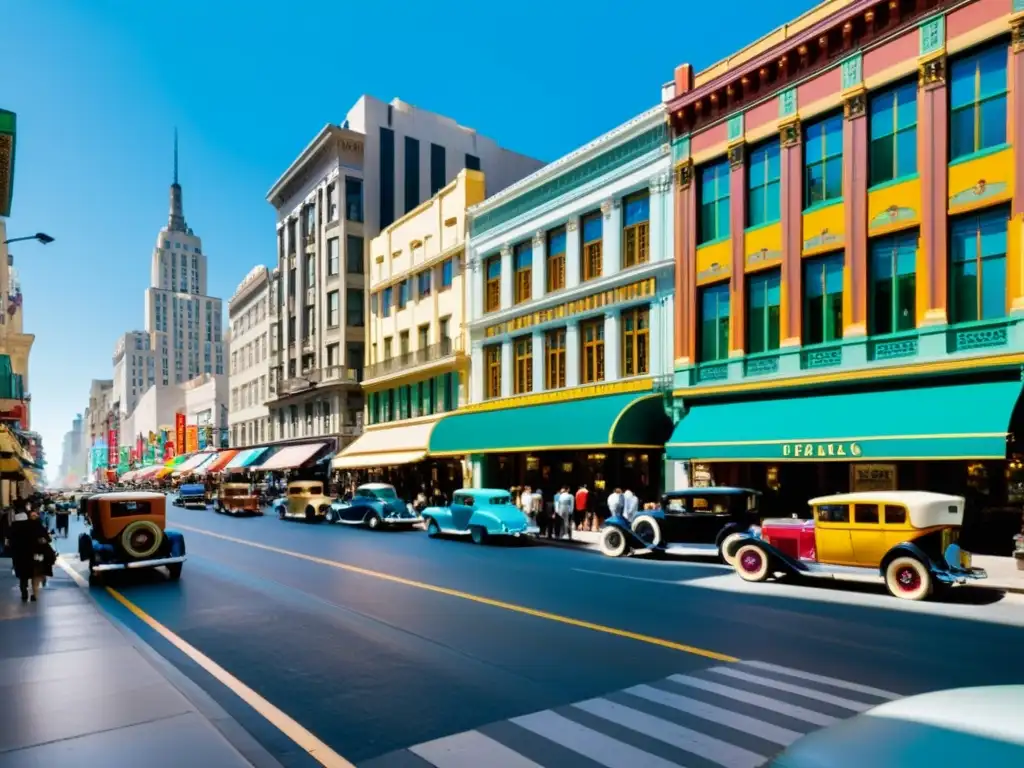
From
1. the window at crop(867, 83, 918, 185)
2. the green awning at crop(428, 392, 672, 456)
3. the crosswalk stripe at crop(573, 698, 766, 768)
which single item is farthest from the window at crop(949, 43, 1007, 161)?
the crosswalk stripe at crop(573, 698, 766, 768)

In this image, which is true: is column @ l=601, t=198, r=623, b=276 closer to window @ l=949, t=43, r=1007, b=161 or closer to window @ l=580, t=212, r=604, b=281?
window @ l=580, t=212, r=604, b=281

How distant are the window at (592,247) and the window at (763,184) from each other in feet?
23.1

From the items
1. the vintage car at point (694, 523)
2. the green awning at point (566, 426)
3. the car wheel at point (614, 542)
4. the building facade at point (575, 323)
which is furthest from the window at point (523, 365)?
the vintage car at point (694, 523)

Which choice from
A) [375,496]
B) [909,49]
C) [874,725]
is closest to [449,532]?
[375,496]

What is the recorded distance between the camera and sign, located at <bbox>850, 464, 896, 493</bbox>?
20266 millimetres

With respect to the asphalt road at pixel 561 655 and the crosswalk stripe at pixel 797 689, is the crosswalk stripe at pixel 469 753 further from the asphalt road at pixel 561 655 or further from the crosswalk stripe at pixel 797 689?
the crosswalk stripe at pixel 797 689

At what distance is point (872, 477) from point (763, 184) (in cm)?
1000

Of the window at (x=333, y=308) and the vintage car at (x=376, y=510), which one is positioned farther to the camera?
the window at (x=333, y=308)

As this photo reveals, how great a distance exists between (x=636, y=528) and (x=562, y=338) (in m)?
13.1

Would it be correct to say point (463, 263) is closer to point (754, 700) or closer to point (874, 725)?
A: point (754, 700)

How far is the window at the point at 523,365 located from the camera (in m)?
33.5

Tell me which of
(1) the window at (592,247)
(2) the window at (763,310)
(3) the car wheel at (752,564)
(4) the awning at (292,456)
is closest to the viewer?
(3) the car wheel at (752,564)

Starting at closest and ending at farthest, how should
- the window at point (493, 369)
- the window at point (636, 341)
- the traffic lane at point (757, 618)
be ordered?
the traffic lane at point (757, 618)
the window at point (636, 341)
the window at point (493, 369)

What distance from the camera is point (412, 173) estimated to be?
54969 mm
